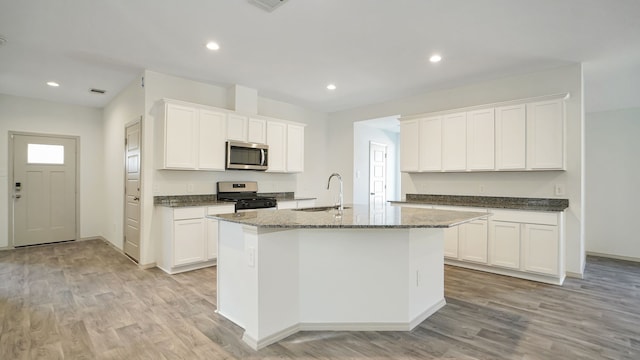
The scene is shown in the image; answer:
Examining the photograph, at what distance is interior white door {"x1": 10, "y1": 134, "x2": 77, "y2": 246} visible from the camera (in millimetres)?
5707

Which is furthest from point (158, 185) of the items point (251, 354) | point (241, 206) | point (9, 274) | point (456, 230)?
point (456, 230)

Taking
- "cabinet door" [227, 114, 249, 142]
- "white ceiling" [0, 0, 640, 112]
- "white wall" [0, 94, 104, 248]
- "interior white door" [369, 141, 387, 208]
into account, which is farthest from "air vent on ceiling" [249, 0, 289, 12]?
"white wall" [0, 94, 104, 248]

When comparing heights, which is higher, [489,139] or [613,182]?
[489,139]

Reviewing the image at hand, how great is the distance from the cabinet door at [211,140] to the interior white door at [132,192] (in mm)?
927

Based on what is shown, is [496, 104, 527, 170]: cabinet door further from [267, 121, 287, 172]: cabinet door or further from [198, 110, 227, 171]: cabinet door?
[198, 110, 227, 171]: cabinet door

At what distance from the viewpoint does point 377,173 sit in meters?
7.34

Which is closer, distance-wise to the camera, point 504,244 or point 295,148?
point 504,244

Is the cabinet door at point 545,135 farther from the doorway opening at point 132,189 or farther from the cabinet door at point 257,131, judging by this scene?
the doorway opening at point 132,189

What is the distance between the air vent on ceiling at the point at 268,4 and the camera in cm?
265

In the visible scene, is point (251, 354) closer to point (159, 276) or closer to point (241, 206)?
point (159, 276)

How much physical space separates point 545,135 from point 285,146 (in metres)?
3.87

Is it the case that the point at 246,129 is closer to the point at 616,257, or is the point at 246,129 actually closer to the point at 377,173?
the point at 377,173

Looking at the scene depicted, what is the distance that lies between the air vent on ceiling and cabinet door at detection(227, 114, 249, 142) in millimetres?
2352

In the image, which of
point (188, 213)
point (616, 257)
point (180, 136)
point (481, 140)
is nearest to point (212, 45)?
point (180, 136)
